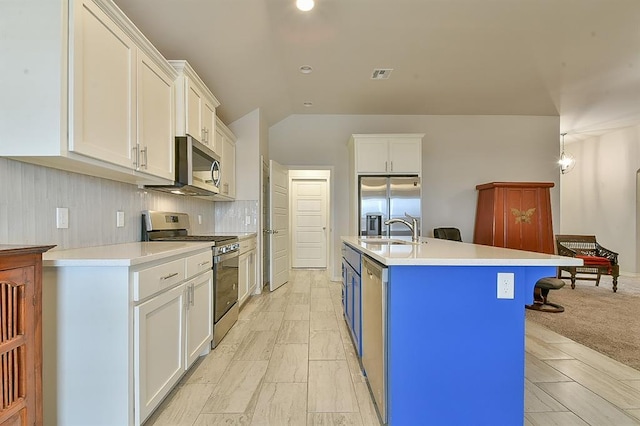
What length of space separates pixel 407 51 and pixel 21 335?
12.5ft

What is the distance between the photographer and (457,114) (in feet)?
18.9

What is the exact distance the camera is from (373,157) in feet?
16.7

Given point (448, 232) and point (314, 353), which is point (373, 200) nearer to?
point (448, 232)

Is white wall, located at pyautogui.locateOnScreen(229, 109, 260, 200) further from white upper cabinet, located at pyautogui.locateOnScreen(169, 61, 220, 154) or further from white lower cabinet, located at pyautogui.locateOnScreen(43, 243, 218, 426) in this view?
white lower cabinet, located at pyautogui.locateOnScreen(43, 243, 218, 426)

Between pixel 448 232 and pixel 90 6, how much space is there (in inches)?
197

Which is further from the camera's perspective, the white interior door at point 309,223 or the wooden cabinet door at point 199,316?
the white interior door at point 309,223

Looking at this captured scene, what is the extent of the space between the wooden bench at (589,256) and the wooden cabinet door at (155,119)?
18.0ft

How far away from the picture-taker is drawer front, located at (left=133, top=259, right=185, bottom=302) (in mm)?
1558

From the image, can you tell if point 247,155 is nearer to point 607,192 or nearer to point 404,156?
point 404,156

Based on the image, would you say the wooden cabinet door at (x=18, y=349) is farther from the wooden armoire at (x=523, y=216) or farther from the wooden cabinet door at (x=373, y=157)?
the wooden armoire at (x=523, y=216)

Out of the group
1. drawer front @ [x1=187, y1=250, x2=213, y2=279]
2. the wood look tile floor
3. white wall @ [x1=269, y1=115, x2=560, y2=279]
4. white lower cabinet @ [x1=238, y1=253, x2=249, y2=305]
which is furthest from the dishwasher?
white wall @ [x1=269, y1=115, x2=560, y2=279]

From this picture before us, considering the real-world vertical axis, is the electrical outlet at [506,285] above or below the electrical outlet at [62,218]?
below

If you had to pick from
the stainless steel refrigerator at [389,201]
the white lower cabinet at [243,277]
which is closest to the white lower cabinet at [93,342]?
the white lower cabinet at [243,277]

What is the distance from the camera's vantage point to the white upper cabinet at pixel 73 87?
4.65 feet
